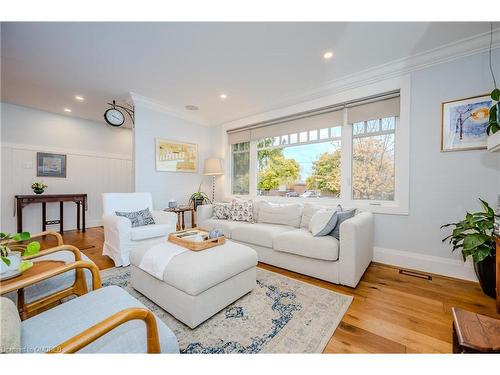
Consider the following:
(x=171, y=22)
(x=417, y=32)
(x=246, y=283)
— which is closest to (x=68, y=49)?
(x=171, y=22)

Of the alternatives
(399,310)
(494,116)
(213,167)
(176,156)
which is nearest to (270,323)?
(399,310)

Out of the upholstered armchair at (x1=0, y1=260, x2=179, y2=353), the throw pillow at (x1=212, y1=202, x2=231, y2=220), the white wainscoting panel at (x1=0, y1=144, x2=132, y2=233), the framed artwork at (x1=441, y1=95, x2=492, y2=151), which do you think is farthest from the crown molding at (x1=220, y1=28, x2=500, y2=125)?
the white wainscoting panel at (x1=0, y1=144, x2=132, y2=233)

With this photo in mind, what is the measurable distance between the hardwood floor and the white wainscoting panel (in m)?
2.87

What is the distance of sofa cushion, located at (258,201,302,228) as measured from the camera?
9.88 feet

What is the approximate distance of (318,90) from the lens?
3.08 metres

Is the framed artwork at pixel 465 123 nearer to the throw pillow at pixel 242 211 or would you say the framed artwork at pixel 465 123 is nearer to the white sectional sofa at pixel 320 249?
→ the white sectional sofa at pixel 320 249

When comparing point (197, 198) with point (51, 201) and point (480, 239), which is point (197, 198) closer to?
point (51, 201)

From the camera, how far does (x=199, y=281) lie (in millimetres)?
1428

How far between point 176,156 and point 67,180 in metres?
2.54

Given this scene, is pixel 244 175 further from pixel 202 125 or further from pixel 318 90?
pixel 318 90

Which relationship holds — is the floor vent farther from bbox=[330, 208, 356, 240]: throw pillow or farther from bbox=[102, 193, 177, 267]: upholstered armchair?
bbox=[102, 193, 177, 267]: upholstered armchair

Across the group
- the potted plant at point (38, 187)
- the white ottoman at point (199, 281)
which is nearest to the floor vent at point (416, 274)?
the white ottoman at point (199, 281)

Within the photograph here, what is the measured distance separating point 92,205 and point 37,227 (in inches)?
38.2

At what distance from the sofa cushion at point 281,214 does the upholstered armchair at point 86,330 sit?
2270 millimetres
